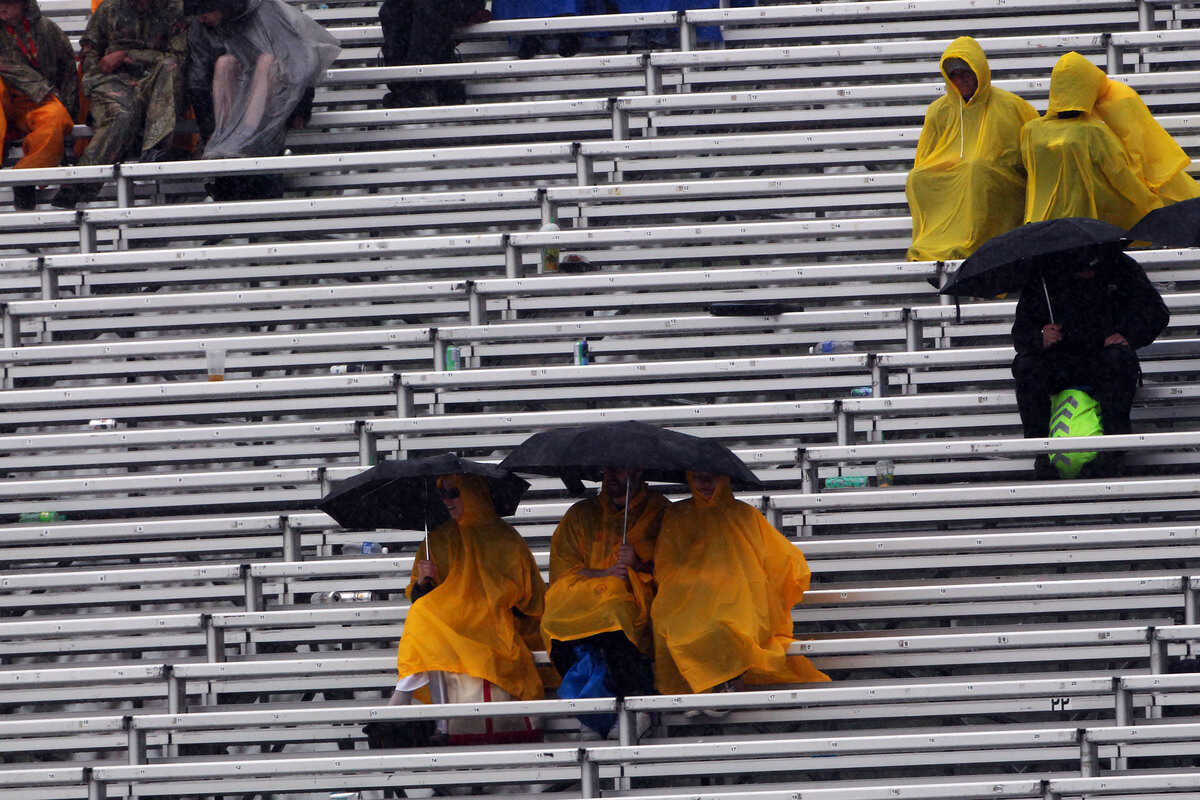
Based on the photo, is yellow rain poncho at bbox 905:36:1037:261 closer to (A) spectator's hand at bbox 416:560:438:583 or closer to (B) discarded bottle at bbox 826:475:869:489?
(B) discarded bottle at bbox 826:475:869:489

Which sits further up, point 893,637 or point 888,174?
point 888,174

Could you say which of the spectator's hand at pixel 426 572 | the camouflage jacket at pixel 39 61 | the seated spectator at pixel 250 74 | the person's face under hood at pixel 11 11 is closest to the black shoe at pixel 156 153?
the seated spectator at pixel 250 74

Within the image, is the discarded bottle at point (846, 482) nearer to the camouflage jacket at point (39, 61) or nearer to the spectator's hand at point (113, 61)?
the spectator's hand at point (113, 61)

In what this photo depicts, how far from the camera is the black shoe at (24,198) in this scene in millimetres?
9711

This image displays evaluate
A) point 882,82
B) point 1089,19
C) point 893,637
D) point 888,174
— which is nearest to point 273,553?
point 893,637

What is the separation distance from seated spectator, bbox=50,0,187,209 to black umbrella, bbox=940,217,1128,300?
4.01m

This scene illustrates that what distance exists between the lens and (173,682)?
7.05 metres

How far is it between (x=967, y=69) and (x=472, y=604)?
345 cm

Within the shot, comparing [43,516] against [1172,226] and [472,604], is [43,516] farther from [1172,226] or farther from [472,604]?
[1172,226]

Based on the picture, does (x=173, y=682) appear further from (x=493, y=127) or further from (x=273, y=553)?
(x=493, y=127)

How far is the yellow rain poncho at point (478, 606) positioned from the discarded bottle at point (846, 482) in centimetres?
134

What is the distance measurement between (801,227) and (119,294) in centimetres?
314

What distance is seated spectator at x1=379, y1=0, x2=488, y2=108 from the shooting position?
9914mm

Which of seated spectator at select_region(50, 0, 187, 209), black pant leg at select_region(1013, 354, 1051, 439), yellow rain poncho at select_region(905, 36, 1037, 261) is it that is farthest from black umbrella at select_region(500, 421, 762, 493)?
seated spectator at select_region(50, 0, 187, 209)
